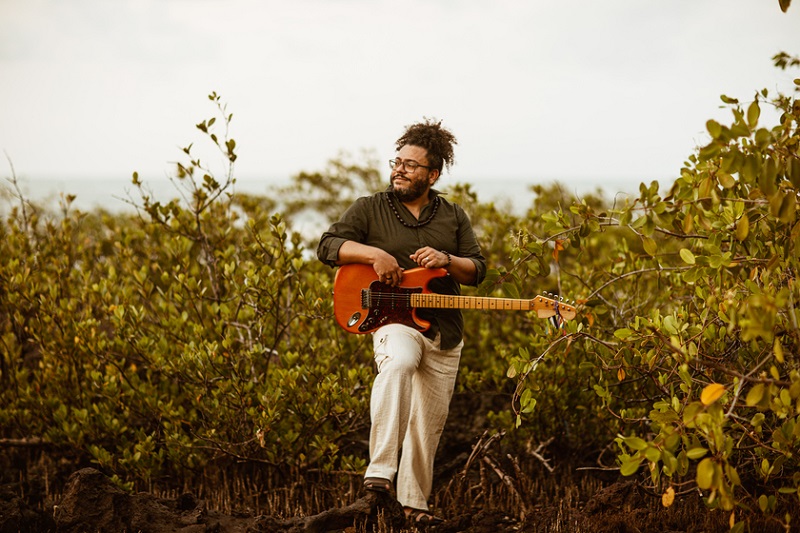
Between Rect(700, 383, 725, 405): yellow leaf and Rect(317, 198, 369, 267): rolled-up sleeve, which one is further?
Rect(317, 198, 369, 267): rolled-up sleeve

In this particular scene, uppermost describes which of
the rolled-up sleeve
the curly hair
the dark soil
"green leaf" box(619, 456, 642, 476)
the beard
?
the curly hair

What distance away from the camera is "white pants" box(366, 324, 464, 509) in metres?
4.02

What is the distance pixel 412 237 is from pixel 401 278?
0.31 meters

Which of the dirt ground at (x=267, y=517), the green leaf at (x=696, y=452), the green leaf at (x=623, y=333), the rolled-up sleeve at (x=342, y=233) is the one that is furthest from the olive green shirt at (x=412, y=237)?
the green leaf at (x=696, y=452)

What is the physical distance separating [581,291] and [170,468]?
3.40 meters

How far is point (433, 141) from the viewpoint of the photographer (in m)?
4.64

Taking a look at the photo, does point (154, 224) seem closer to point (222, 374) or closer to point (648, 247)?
point (222, 374)

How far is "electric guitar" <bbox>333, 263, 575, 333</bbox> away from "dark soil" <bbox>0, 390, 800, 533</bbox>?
3.13 ft

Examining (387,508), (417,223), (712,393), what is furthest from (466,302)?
(712,393)

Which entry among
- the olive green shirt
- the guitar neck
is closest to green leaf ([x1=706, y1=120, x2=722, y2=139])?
the guitar neck

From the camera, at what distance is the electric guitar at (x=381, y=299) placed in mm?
4281

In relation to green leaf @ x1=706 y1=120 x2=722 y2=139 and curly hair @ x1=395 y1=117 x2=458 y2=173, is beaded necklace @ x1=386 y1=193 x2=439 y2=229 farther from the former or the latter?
green leaf @ x1=706 y1=120 x2=722 y2=139

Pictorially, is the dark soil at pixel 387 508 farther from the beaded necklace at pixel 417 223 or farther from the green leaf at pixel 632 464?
the beaded necklace at pixel 417 223

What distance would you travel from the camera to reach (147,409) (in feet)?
17.4
